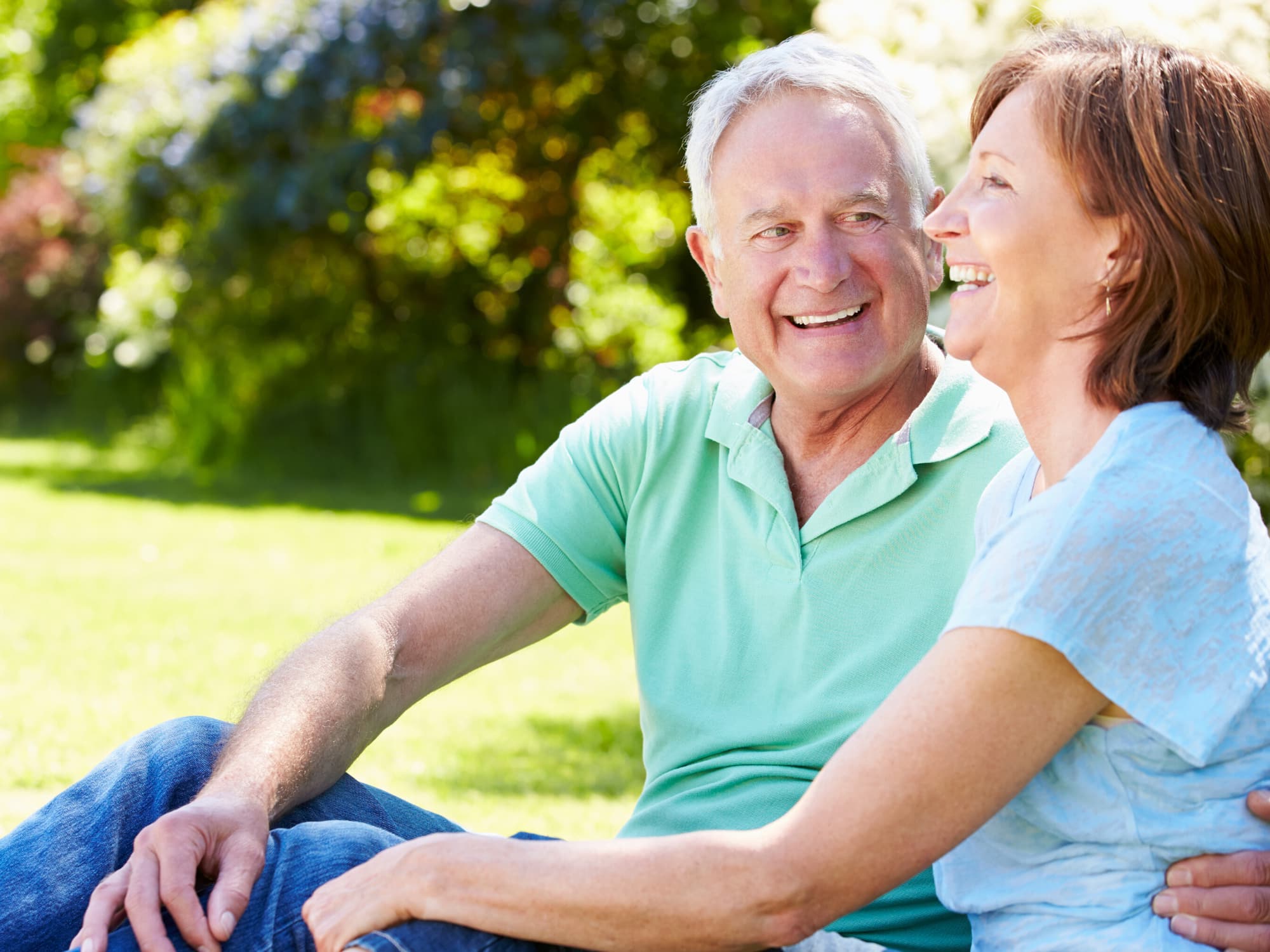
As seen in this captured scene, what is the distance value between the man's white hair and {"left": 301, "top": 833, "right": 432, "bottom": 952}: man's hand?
4.18 ft

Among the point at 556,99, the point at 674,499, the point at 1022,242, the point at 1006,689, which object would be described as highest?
the point at 1022,242

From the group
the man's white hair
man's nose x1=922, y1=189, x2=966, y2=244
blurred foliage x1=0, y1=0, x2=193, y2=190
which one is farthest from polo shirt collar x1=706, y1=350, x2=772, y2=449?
blurred foliage x1=0, y1=0, x2=193, y2=190

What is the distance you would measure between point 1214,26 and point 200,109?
729cm

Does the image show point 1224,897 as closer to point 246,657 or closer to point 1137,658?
point 1137,658

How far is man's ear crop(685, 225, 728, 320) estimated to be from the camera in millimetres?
2652

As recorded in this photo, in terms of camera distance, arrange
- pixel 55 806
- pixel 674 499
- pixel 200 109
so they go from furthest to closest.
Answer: pixel 200 109 < pixel 674 499 < pixel 55 806

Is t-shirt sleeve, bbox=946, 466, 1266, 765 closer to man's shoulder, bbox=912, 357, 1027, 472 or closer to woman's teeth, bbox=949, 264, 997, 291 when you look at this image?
woman's teeth, bbox=949, 264, 997, 291

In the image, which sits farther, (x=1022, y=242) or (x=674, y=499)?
(x=674, y=499)

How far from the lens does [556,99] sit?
1220 centimetres

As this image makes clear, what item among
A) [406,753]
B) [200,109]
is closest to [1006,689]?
[406,753]

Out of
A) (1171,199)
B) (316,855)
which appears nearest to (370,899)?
(316,855)

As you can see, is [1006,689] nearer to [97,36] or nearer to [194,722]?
[194,722]

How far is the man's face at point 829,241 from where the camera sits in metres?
2.41

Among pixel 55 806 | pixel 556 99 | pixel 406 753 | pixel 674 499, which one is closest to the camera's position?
pixel 55 806
